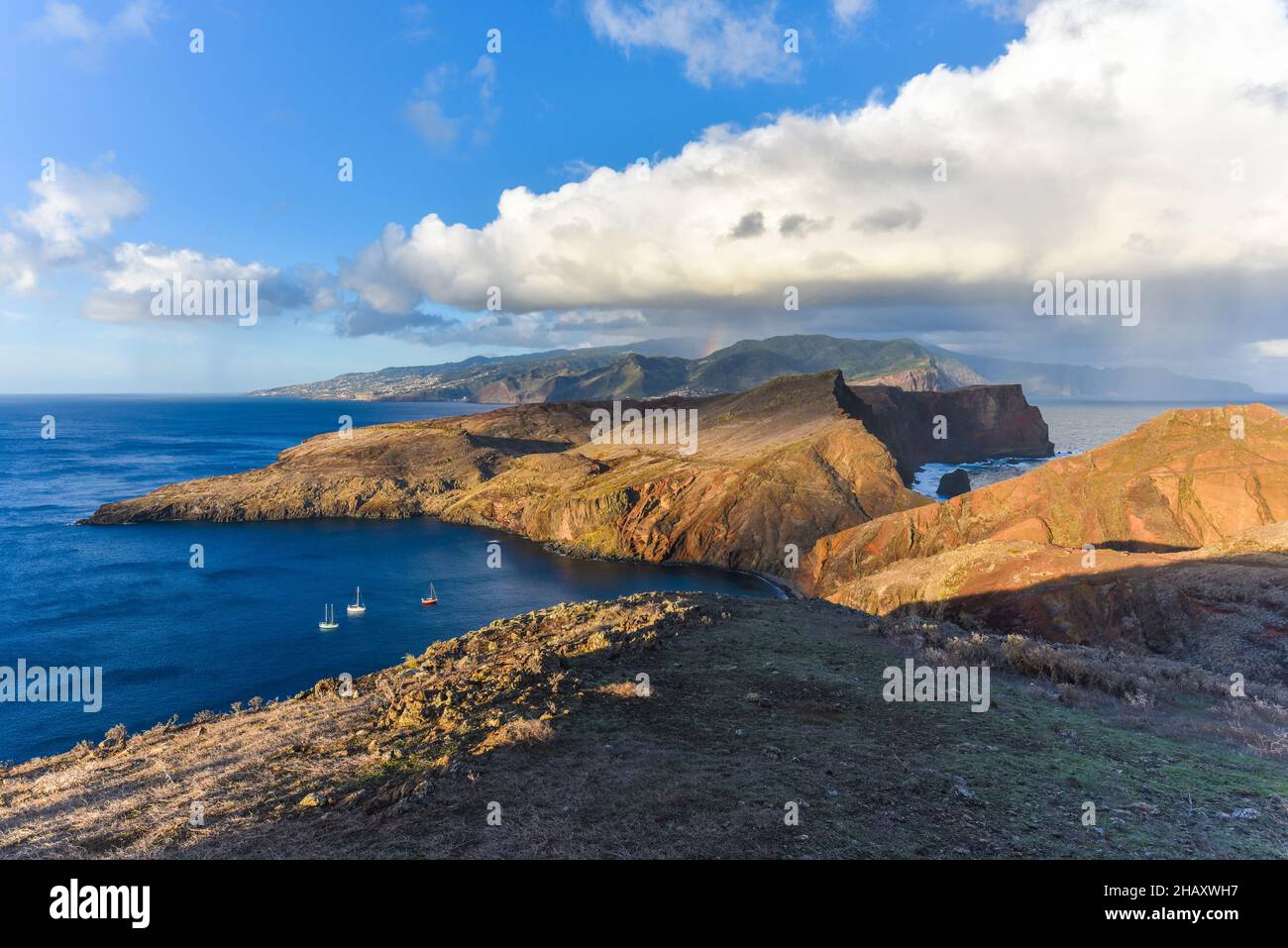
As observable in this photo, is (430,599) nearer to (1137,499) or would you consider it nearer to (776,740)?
(776,740)

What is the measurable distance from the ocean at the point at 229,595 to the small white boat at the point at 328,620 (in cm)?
54

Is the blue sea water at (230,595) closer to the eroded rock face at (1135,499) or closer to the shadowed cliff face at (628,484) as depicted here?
the shadowed cliff face at (628,484)

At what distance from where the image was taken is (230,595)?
63.0 meters

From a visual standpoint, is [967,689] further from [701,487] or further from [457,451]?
[457,451]

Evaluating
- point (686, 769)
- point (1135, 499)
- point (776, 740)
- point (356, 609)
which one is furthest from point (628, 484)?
point (686, 769)

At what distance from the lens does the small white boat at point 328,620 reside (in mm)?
54656

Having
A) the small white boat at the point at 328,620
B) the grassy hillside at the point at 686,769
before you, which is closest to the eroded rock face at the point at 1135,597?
the grassy hillside at the point at 686,769

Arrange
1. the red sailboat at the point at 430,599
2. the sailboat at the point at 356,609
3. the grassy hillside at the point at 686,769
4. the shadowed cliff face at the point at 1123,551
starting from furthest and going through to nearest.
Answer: the red sailboat at the point at 430,599, the sailboat at the point at 356,609, the shadowed cliff face at the point at 1123,551, the grassy hillside at the point at 686,769

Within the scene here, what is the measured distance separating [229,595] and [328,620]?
14846 mm

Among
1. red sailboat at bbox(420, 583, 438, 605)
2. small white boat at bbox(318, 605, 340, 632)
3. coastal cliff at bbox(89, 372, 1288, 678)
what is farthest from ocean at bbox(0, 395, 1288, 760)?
coastal cliff at bbox(89, 372, 1288, 678)

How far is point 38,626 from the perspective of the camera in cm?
5362

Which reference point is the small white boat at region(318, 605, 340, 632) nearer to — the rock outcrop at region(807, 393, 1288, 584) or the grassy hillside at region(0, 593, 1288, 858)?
the grassy hillside at region(0, 593, 1288, 858)

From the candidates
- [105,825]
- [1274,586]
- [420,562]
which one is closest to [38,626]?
[420,562]
